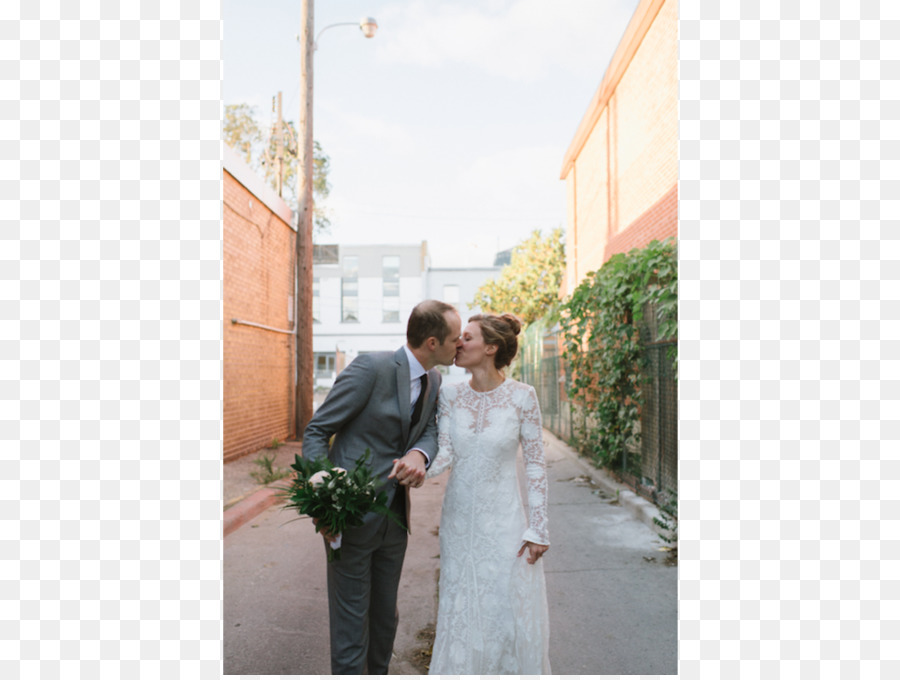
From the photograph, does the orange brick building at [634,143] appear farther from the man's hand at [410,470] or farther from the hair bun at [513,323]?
the man's hand at [410,470]

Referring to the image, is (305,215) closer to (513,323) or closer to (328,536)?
(513,323)

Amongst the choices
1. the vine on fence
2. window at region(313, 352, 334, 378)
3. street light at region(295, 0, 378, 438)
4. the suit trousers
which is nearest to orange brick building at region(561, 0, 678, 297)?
the vine on fence

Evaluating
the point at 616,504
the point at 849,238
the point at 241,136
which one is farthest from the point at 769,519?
the point at 241,136

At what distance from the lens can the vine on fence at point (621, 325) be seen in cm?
647

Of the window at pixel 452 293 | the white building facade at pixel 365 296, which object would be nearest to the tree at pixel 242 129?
the white building facade at pixel 365 296

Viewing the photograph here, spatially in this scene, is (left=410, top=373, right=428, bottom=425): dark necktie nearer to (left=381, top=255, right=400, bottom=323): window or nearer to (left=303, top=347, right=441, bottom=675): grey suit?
(left=303, top=347, right=441, bottom=675): grey suit

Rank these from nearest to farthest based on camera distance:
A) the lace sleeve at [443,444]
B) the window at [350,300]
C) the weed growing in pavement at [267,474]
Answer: the lace sleeve at [443,444] < the weed growing in pavement at [267,474] < the window at [350,300]

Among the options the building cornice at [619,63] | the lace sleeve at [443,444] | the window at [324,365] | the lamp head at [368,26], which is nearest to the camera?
the lace sleeve at [443,444]

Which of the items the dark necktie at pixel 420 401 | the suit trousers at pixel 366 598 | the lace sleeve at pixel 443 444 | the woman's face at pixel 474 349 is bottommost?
the suit trousers at pixel 366 598

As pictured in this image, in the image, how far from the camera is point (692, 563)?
2117mm

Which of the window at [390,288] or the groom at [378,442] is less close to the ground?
the window at [390,288]

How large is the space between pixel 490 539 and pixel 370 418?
2.50ft

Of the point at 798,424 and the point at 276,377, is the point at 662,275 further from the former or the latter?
the point at 276,377

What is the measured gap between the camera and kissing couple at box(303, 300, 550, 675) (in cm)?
281
